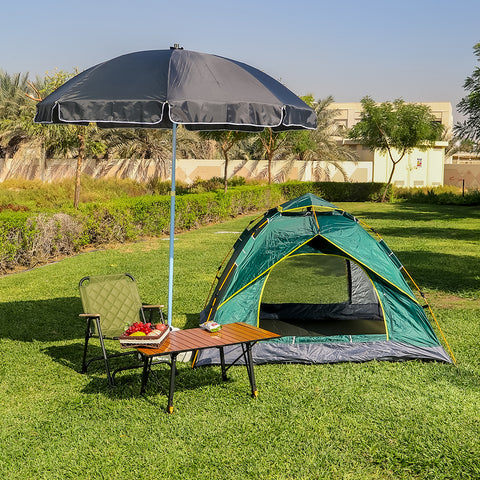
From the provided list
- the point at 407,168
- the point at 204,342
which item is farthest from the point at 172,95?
the point at 407,168

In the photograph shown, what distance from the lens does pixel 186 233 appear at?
17484mm

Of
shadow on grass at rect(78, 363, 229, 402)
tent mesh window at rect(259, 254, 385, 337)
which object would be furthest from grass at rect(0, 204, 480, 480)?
tent mesh window at rect(259, 254, 385, 337)

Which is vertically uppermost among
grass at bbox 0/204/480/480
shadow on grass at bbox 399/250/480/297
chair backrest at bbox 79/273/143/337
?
chair backrest at bbox 79/273/143/337

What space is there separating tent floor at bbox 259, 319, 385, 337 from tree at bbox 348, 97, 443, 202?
23.3 meters

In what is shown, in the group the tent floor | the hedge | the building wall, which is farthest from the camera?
the building wall

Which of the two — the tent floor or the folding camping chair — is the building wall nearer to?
the tent floor

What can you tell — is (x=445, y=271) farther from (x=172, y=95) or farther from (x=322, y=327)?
(x=172, y=95)

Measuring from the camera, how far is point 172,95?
17.0 ft

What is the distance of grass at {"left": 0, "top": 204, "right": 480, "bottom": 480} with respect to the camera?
4.12 metres

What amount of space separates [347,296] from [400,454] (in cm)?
380

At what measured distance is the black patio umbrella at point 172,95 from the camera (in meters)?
5.16

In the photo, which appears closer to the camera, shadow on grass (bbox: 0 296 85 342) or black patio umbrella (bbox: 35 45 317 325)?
black patio umbrella (bbox: 35 45 317 325)

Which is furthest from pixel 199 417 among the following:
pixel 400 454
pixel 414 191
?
pixel 414 191

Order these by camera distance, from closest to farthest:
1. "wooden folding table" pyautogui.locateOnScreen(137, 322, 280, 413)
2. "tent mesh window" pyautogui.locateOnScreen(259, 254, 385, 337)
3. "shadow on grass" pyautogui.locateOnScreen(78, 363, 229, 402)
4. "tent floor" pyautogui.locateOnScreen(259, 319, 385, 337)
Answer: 1. "wooden folding table" pyautogui.locateOnScreen(137, 322, 280, 413)
2. "shadow on grass" pyautogui.locateOnScreen(78, 363, 229, 402)
3. "tent floor" pyautogui.locateOnScreen(259, 319, 385, 337)
4. "tent mesh window" pyautogui.locateOnScreen(259, 254, 385, 337)
